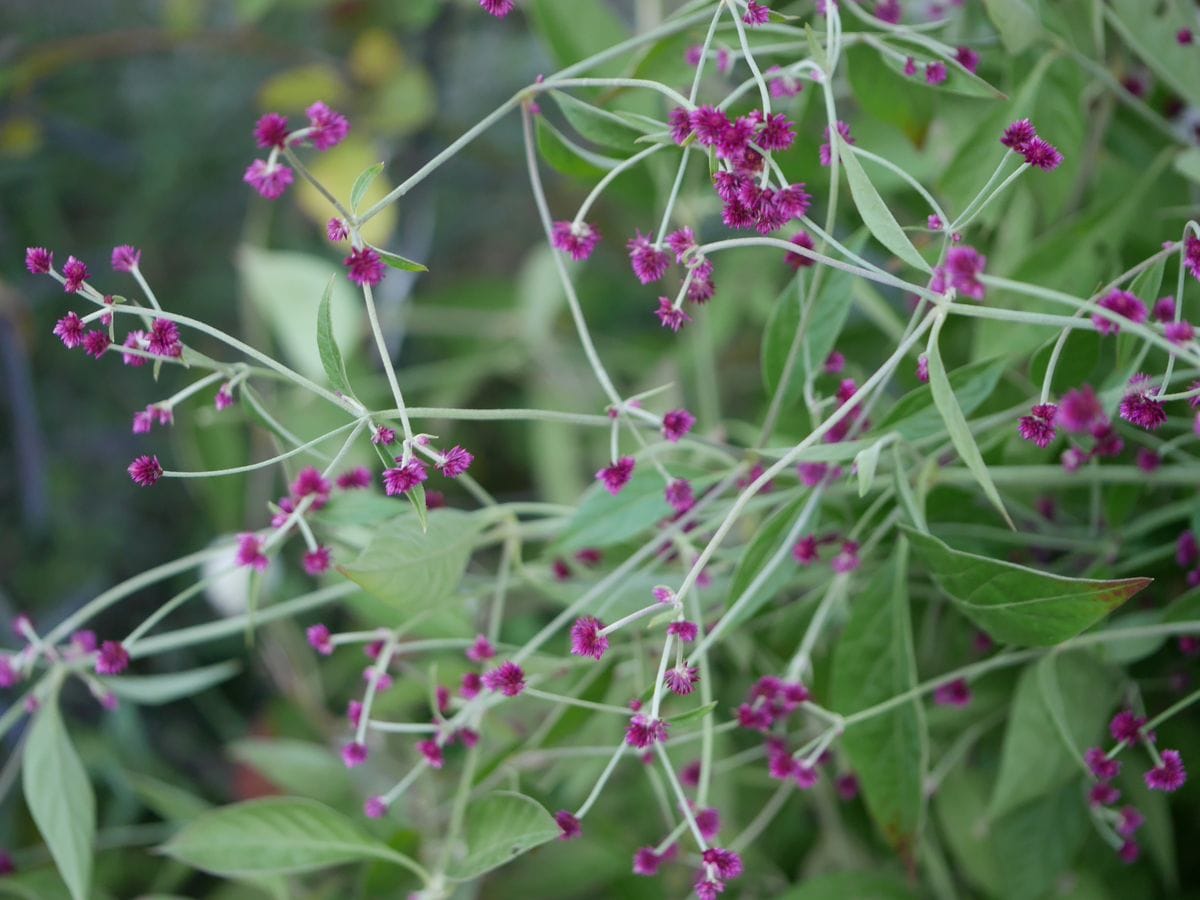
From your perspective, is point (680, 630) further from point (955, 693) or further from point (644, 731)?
point (955, 693)

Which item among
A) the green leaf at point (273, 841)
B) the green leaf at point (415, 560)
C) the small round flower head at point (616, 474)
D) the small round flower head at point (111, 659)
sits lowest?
the green leaf at point (273, 841)

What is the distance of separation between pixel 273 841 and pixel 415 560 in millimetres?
177

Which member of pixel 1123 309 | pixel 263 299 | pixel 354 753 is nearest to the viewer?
pixel 1123 309

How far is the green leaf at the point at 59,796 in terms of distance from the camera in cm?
47

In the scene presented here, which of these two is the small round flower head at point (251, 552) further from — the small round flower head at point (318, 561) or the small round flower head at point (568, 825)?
the small round flower head at point (568, 825)

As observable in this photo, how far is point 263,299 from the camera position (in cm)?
82

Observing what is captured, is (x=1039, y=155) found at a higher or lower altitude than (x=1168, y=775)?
higher

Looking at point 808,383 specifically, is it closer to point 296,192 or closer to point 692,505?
point 692,505

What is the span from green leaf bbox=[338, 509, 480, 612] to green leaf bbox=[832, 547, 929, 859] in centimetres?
17

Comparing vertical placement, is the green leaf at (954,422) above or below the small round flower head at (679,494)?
above

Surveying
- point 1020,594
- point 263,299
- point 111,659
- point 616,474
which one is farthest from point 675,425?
point 263,299

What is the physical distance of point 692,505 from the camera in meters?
0.45

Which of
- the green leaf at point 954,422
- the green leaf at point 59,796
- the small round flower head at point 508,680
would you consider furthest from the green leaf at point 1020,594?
the green leaf at point 59,796

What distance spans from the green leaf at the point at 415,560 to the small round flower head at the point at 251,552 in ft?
0.13
